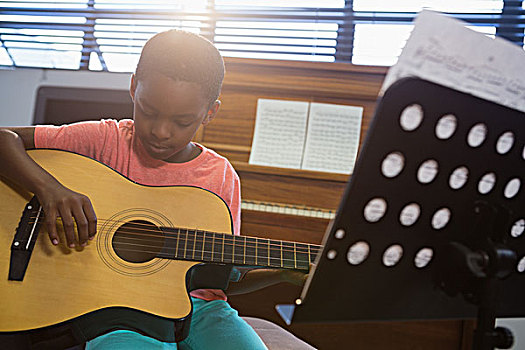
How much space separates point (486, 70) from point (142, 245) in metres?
0.85

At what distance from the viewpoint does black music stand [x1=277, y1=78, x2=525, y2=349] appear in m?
0.59

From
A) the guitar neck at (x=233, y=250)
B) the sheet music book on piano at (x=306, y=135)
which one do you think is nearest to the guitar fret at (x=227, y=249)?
the guitar neck at (x=233, y=250)

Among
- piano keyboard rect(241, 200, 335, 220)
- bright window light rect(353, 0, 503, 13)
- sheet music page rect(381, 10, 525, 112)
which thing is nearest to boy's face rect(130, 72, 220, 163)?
piano keyboard rect(241, 200, 335, 220)

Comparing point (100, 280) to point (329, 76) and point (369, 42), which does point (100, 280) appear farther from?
point (369, 42)

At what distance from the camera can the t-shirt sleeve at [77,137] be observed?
1.23 meters

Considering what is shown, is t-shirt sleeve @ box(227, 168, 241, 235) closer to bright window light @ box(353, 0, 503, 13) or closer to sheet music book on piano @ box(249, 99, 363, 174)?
sheet music book on piano @ box(249, 99, 363, 174)

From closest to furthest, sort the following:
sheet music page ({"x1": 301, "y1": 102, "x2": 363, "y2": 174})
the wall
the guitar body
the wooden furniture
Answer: the guitar body → the wooden furniture → sheet music page ({"x1": 301, "y1": 102, "x2": 363, "y2": 174}) → the wall

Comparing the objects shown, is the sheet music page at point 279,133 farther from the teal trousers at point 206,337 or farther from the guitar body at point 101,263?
the teal trousers at point 206,337

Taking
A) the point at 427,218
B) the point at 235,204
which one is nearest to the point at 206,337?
the point at 235,204

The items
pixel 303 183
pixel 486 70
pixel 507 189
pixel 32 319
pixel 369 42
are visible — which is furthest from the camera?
pixel 369 42

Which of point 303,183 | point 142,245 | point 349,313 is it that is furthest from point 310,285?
point 303,183

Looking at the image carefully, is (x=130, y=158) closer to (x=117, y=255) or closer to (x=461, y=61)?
(x=117, y=255)

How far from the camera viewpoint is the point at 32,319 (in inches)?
37.7

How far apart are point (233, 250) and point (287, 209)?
2.18 ft
